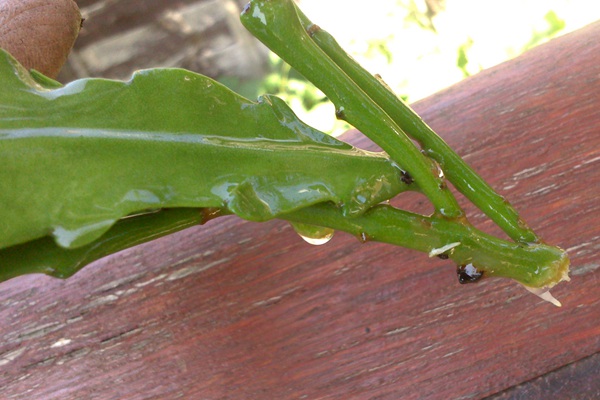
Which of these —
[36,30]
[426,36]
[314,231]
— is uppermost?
[426,36]

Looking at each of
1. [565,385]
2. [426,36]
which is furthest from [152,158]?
[426,36]

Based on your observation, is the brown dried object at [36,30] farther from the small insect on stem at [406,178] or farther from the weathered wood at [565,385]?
the weathered wood at [565,385]

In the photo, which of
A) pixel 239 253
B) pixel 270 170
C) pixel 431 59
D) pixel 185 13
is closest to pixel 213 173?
pixel 270 170

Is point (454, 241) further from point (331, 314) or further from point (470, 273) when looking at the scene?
point (331, 314)

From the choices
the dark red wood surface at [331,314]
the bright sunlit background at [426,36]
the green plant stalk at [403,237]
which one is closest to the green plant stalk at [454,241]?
the green plant stalk at [403,237]

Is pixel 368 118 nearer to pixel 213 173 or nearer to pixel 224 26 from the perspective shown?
pixel 213 173

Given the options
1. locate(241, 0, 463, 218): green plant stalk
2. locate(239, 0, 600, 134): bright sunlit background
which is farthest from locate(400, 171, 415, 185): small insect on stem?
locate(239, 0, 600, 134): bright sunlit background

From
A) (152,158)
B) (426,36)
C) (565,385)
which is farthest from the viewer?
(426,36)
